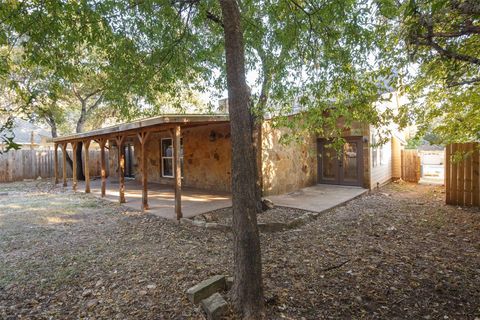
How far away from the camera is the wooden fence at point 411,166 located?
12.5 m

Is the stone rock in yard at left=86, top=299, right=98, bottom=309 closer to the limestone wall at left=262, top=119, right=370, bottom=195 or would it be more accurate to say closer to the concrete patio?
the concrete patio

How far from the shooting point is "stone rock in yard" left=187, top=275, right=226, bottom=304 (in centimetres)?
285

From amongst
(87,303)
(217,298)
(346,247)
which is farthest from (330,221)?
(87,303)

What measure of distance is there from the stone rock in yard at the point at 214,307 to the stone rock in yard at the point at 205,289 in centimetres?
10

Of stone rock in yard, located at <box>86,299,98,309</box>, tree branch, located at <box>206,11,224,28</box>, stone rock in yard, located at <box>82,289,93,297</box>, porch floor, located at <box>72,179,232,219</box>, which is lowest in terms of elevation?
stone rock in yard, located at <box>86,299,98,309</box>

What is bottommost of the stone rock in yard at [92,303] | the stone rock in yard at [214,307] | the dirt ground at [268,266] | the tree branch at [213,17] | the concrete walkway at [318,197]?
the stone rock in yard at [92,303]

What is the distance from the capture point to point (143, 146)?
6508 millimetres

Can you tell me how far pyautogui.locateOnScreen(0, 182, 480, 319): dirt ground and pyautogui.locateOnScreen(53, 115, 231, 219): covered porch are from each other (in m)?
1.14

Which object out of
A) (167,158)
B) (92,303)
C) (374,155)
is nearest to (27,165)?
(167,158)

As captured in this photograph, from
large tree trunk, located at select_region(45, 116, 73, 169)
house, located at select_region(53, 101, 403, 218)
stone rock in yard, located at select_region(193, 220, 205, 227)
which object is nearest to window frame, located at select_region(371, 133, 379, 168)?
house, located at select_region(53, 101, 403, 218)

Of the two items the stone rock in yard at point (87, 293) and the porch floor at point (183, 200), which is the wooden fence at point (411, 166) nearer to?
the porch floor at point (183, 200)

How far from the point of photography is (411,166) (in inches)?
502

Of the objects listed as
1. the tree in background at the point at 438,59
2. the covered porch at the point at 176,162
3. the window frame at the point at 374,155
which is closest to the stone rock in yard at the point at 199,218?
the covered porch at the point at 176,162

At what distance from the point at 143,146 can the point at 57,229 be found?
253 cm
